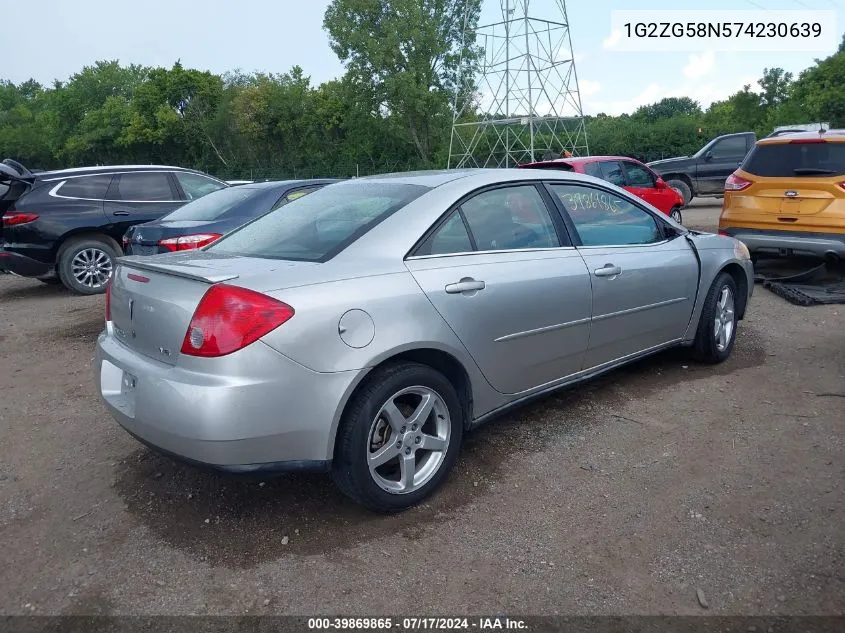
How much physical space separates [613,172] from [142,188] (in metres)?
7.24

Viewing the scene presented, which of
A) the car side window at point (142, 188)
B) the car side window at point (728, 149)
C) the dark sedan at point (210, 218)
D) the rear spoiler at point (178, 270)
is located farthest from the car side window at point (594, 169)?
the rear spoiler at point (178, 270)

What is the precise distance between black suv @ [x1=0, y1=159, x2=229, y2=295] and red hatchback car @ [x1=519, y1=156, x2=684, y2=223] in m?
5.80

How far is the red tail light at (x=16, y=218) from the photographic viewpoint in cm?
898

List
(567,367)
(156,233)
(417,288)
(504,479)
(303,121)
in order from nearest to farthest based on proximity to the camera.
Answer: (417,288) → (504,479) → (567,367) → (156,233) → (303,121)

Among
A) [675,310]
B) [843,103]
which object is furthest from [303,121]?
[675,310]

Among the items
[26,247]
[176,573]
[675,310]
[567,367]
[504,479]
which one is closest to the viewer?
[176,573]

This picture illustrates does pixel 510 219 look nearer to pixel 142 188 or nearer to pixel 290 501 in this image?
pixel 290 501

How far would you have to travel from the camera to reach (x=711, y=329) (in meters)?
5.19

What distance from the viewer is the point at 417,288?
324 centimetres

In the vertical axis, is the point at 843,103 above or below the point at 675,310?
above

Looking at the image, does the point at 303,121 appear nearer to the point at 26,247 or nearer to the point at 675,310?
the point at 26,247

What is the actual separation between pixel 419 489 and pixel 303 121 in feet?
145

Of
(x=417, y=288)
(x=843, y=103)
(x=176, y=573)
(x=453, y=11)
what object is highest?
(x=453, y=11)

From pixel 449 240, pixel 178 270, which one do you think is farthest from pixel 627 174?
pixel 178 270
